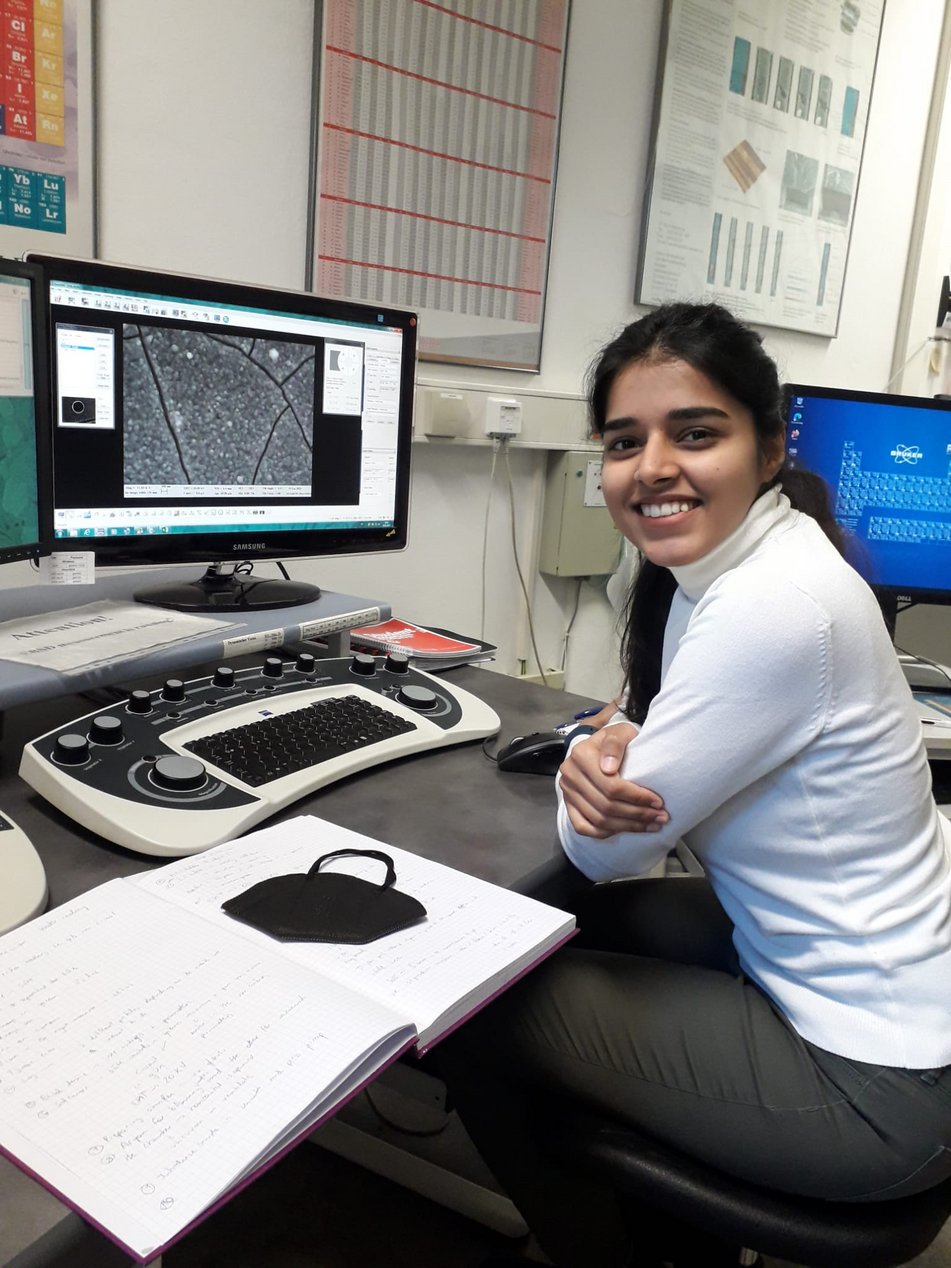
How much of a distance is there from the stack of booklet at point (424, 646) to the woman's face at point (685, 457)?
0.46m

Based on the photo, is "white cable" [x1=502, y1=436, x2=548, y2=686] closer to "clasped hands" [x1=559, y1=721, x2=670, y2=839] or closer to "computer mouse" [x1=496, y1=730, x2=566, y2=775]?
"computer mouse" [x1=496, y1=730, x2=566, y2=775]

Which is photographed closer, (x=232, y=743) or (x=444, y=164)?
(x=232, y=743)

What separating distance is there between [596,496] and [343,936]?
5.26 ft

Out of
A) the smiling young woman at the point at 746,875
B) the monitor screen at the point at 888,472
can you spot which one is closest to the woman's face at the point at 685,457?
the smiling young woman at the point at 746,875

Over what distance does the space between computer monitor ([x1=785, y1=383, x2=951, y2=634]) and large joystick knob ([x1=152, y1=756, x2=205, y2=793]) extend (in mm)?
1229

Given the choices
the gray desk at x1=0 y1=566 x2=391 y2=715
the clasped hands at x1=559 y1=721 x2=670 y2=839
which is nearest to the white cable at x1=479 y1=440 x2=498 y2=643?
the gray desk at x1=0 y1=566 x2=391 y2=715

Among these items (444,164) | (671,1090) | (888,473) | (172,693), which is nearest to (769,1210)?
(671,1090)

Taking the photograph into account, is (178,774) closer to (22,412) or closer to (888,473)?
(22,412)

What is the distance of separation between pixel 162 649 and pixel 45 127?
78 centimetres

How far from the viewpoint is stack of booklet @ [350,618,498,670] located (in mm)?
1394

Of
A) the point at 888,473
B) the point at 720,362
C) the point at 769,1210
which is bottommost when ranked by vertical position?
the point at 769,1210

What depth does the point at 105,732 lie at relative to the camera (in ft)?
3.01

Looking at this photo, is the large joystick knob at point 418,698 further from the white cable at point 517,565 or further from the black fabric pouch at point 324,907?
the white cable at point 517,565

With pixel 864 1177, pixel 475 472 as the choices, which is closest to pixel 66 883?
pixel 864 1177
